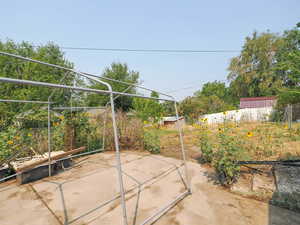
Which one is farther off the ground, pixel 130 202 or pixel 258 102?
pixel 258 102

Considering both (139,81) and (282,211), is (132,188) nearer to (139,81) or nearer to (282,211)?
(282,211)

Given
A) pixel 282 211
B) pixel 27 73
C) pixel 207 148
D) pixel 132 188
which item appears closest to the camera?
pixel 282 211

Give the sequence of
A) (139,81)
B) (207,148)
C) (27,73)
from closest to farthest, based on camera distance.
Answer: (207,148)
(27,73)
(139,81)

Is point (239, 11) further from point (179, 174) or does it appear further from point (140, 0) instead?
point (179, 174)

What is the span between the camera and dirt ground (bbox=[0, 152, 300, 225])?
74.9 inches

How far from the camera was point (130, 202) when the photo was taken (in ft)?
7.49

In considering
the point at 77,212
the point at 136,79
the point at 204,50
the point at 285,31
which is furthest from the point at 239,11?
the point at 285,31

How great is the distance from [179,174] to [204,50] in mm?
11289

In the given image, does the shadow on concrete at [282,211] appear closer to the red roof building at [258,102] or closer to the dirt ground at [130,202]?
the dirt ground at [130,202]

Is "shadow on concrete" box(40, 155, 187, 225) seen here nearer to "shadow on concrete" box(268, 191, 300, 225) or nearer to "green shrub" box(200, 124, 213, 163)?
"green shrub" box(200, 124, 213, 163)

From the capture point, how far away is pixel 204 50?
11773 millimetres

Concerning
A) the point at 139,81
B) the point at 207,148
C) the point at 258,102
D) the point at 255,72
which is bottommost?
the point at 207,148

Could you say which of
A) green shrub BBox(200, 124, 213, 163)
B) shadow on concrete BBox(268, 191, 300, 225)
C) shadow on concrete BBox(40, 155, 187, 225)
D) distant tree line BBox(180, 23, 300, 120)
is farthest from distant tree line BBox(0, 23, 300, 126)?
shadow on concrete BBox(268, 191, 300, 225)

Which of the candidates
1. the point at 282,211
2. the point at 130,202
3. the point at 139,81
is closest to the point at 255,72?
the point at 139,81
